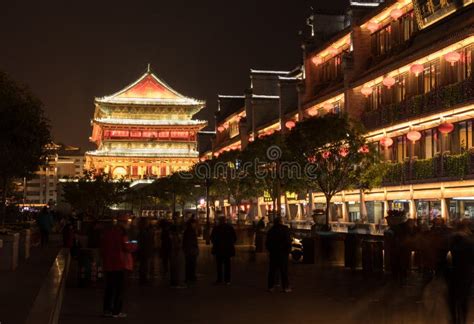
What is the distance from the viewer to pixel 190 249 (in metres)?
22.3

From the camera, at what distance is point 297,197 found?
62.6m

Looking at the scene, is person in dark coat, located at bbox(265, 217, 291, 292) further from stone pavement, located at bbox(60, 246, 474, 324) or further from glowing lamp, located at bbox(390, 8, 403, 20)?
glowing lamp, located at bbox(390, 8, 403, 20)

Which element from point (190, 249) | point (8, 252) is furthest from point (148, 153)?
point (190, 249)

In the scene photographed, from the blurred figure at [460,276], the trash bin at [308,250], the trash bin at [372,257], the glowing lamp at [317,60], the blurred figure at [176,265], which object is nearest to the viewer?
the blurred figure at [460,276]

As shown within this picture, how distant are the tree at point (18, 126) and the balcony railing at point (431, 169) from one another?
1977 cm

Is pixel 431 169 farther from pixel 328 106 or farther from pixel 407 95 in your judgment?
pixel 328 106

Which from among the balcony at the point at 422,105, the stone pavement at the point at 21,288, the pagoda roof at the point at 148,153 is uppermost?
the pagoda roof at the point at 148,153

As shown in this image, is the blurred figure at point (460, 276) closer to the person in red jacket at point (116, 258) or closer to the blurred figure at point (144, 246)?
the person in red jacket at point (116, 258)

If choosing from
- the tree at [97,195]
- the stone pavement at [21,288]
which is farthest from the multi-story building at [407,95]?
the stone pavement at [21,288]

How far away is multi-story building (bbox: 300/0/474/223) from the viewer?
1484 inches

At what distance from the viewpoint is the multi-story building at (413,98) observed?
37688 millimetres

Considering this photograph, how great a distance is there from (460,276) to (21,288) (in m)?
10.4

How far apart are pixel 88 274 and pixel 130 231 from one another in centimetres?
312

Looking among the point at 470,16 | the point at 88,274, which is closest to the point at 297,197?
the point at 470,16
